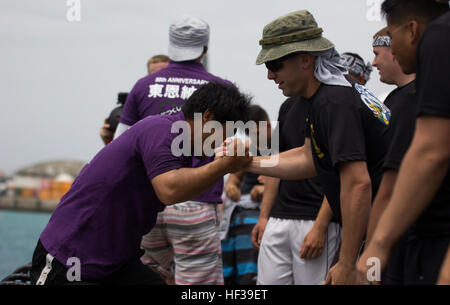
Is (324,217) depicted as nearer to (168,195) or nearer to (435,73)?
(168,195)

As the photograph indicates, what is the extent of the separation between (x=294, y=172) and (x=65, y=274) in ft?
4.62

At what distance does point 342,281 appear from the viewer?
9.13 ft

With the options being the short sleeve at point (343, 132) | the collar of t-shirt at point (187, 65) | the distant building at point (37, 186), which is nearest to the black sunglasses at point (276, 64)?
the short sleeve at point (343, 132)

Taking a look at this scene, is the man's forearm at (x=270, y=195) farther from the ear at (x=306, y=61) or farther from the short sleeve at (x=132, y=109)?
the ear at (x=306, y=61)

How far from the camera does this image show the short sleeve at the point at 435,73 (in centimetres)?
183

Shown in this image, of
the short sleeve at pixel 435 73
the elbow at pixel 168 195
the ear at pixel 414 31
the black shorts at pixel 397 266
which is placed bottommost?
the black shorts at pixel 397 266

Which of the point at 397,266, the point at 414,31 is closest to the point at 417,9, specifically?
the point at 414,31

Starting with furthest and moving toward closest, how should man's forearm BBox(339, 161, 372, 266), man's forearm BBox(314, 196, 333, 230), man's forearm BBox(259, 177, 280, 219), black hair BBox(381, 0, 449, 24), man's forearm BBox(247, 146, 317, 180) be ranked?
man's forearm BBox(259, 177, 280, 219), man's forearm BBox(314, 196, 333, 230), man's forearm BBox(247, 146, 317, 180), man's forearm BBox(339, 161, 372, 266), black hair BBox(381, 0, 449, 24)

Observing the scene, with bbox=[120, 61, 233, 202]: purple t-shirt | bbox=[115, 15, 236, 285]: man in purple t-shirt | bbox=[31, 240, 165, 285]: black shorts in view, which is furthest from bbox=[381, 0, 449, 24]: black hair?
bbox=[115, 15, 236, 285]: man in purple t-shirt

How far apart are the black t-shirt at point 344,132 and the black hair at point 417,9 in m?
0.73

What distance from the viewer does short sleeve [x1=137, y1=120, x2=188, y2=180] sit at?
9.71 feet

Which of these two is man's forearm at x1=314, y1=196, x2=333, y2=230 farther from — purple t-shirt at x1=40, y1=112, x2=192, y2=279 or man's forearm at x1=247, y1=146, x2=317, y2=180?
purple t-shirt at x1=40, y1=112, x2=192, y2=279

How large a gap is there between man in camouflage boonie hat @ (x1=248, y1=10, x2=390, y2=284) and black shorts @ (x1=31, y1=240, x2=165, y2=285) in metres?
1.05

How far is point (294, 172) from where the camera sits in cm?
358
